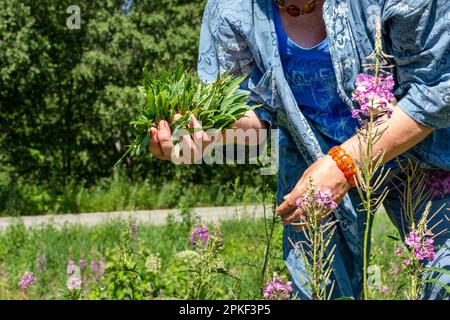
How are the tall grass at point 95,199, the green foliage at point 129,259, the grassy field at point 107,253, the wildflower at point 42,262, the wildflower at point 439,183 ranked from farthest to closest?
the tall grass at point 95,199, the wildflower at point 42,262, the grassy field at point 107,253, the green foliage at point 129,259, the wildflower at point 439,183

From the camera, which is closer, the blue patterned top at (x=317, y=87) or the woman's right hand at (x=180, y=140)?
the woman's right hand at (x=180, y=140)

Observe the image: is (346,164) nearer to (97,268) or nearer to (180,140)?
(180,140)

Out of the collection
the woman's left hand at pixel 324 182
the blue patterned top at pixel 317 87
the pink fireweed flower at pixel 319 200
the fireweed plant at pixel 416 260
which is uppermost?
the blue patterned top at pixel 317 87

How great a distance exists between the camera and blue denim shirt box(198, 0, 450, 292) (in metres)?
1.92

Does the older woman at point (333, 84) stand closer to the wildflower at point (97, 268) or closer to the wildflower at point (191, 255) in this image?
the wildflower at point (191, 255)

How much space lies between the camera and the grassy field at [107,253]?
4285mm

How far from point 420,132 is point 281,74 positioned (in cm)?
44

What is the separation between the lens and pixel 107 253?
4184 mm

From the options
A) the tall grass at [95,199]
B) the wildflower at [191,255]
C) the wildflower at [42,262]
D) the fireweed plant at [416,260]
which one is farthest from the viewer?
the tall grass at [95,199]

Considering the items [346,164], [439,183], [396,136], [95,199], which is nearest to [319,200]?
[346,164]

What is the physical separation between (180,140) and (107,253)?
2.44 m

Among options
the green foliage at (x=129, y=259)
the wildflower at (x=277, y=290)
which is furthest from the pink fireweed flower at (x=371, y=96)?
the green foliage at (x=129, y=259)

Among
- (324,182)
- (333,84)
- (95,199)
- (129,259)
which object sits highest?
(95,199)

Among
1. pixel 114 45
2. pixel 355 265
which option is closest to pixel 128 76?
pixel 114 45
